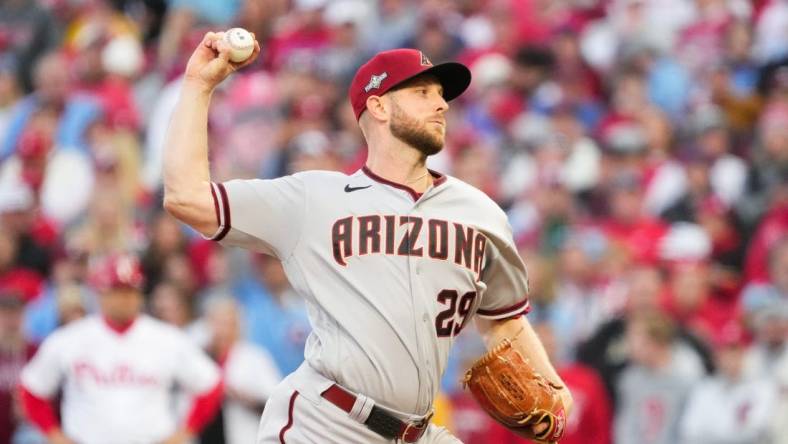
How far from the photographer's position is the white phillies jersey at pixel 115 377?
912 centimetres

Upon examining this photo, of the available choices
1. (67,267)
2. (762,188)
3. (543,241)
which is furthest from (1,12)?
(762,188)

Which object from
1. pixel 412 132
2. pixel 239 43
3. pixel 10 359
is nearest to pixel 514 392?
pixel 412 132

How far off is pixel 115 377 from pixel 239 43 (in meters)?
4.36

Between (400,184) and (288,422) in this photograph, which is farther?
(400,184)

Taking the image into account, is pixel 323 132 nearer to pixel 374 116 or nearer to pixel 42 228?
pixel 42 228

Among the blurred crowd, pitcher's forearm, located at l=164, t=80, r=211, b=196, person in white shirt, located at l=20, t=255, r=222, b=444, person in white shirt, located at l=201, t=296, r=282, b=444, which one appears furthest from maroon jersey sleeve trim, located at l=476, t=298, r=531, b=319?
person in white shirt, located at l=201, t=296, r=282, b=444

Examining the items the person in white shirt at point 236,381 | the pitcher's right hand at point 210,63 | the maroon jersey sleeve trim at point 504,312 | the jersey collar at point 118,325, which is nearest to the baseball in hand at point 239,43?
the pitcher's right hand at point 210,63

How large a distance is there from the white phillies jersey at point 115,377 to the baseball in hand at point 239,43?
168 inches

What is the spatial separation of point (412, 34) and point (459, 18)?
50cm

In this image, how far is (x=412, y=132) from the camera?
5508 millimetres

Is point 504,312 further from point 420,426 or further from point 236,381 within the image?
point 236,381

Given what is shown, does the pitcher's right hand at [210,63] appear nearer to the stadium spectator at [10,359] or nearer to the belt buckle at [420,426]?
the belt buckle at [420,426]

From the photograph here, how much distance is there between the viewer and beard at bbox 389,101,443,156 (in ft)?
18.1

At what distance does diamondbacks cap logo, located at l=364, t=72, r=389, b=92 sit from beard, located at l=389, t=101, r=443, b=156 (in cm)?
9
